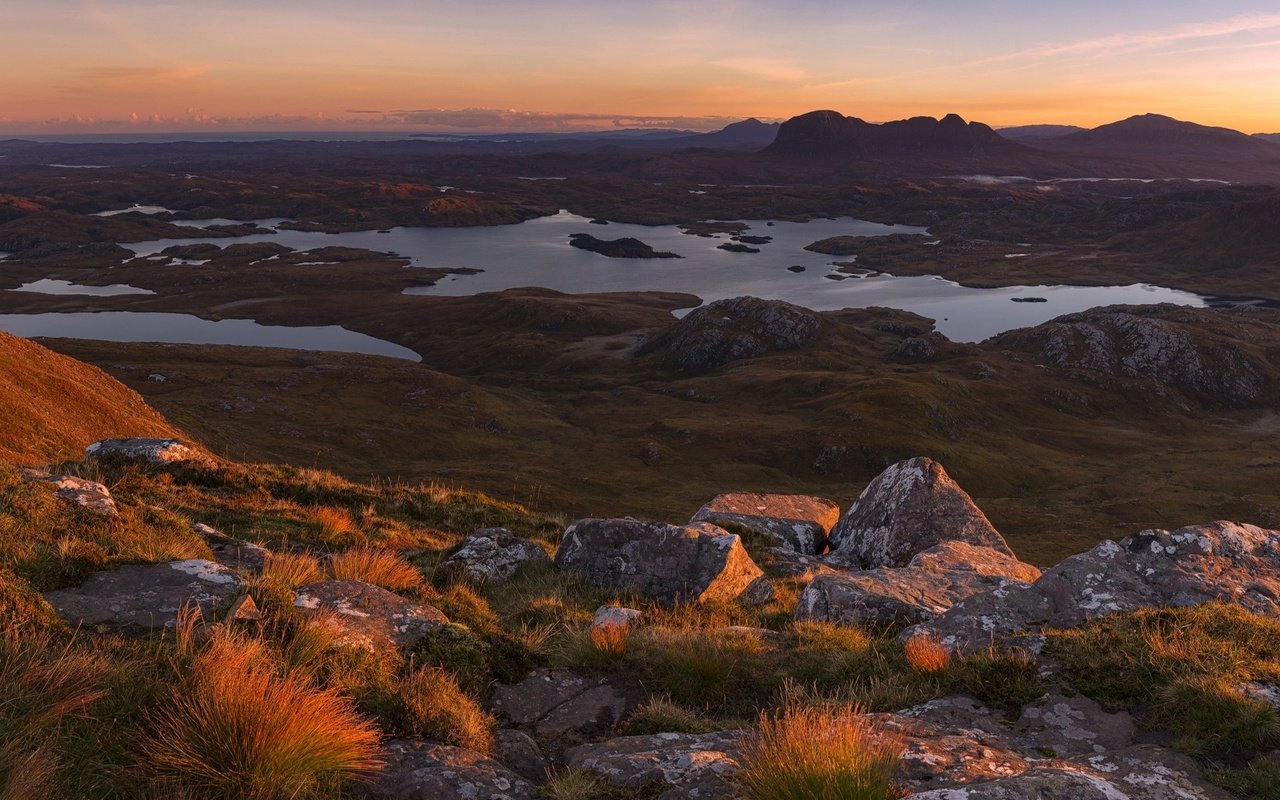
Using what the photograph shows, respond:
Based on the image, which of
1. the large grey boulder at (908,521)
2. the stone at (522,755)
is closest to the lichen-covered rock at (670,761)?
the stone at (522,755)

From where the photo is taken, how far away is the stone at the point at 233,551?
11.0 m

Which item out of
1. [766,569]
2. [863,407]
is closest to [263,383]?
[863,407]

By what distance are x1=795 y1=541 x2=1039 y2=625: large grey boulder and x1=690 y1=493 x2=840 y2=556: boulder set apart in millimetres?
A: 6999

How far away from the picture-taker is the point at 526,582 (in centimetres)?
1484

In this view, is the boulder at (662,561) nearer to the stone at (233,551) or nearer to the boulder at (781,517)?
the stone at (233,551)

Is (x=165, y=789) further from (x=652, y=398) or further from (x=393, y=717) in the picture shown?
(x=652, y=398)

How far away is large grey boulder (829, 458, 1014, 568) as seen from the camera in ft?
77.3

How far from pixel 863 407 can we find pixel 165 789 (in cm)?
12091

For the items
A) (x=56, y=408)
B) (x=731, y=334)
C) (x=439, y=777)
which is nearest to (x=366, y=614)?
(x=439, y=777)

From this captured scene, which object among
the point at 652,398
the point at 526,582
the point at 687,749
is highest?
the point at 687,749

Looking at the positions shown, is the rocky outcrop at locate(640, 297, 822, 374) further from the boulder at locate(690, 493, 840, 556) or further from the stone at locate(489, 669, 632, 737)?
the stone at locate(489, 669, 632, 737)

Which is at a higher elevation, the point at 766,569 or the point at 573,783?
the point at 573,783

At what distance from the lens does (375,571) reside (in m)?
10.4

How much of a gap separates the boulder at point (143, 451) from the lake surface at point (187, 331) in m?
155
